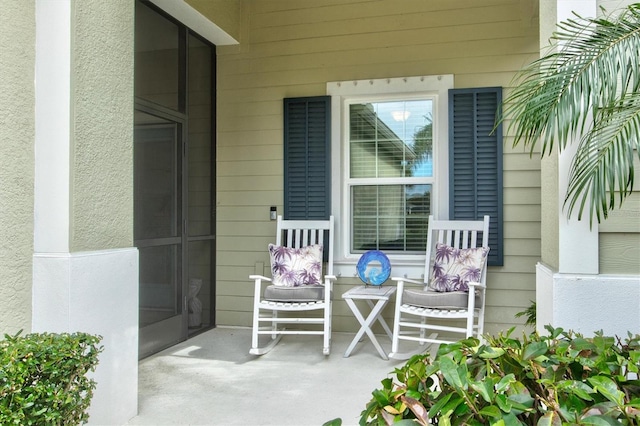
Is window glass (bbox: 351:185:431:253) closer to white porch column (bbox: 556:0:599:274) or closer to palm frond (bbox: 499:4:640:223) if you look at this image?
white porch column (bbox: 556:0:599:274)

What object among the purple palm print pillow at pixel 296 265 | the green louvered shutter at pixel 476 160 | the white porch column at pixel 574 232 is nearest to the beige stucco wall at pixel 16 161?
the purple palm print pillow at pixel 296 265

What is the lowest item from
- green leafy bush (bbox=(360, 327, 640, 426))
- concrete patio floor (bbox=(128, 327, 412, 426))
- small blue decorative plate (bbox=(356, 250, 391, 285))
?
concrete patio floor (bbox=(128, 327, 412, 426))

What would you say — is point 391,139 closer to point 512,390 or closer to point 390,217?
point 390,217

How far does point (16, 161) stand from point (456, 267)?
3.13 metres

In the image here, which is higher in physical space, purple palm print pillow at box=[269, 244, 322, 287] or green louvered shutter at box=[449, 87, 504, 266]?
green louvered shutter at box=[449, 87, 504, 266]

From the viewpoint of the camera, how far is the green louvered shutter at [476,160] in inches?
172

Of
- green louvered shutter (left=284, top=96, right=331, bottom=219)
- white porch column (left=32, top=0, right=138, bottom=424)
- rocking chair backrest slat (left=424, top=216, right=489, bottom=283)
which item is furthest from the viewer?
green louvered shutter (left=284, top=96, right=331, bottom=219)

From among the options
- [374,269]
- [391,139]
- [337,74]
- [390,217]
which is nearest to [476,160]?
[391,139]

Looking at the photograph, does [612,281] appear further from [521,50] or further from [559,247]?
[521,50]

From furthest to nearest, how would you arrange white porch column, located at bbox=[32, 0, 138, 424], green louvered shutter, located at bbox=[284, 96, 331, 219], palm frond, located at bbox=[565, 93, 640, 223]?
green louvered shutter, located at bbox=[284, 96, 331, 219]
white porch column, located at bbox=[32, 0, 138, 424]
palm frond, located at bbox=[565, 93, 640, 223]

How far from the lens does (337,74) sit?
15.7 ft

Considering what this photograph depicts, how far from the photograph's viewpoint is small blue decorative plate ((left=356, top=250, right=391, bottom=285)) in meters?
4.30

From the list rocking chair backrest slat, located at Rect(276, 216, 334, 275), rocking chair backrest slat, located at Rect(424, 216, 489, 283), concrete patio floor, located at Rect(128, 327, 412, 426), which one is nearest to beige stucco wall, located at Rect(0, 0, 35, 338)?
concrete patio floor, located at Rect(128, 327, 412, 426)

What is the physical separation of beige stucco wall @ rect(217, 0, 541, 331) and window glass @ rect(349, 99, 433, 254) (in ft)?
1.15
